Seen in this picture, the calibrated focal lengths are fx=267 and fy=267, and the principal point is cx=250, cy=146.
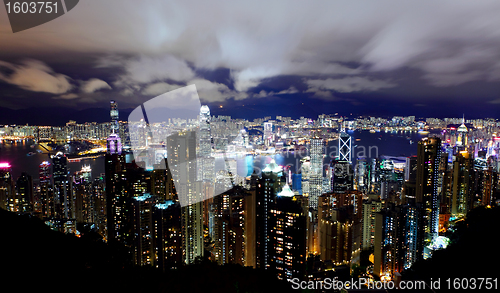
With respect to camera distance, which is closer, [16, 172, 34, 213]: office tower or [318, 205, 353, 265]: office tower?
[318, 205, 353, 265]: office tower

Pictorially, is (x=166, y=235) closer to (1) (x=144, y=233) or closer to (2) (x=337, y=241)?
(1) (x=144, y=233)

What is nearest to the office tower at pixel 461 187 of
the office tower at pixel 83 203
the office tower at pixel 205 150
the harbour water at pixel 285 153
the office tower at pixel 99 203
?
the harbour water at pixel 285 153

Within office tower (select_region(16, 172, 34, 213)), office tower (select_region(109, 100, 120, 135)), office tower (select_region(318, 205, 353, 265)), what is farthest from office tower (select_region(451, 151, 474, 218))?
office tower (select_region(16, 172, 34, 213))

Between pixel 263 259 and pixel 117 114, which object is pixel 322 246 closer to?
pixel 263 259

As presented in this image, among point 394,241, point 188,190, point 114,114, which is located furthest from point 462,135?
point 114,114

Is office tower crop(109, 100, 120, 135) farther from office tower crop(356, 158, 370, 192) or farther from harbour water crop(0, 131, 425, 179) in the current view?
office tower crop(356, 158, 370, 192)

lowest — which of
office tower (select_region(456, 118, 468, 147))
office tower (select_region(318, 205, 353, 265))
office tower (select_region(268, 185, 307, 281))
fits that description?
office tower (select_region(318, 205, 353, 265))
